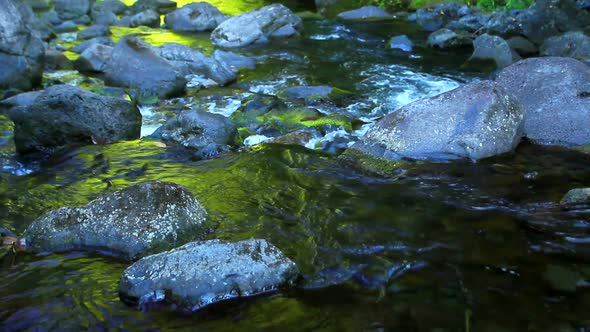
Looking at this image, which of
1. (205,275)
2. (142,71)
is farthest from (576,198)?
(142,71)

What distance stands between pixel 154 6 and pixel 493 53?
14.3m

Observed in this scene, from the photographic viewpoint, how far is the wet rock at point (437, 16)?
17219mm

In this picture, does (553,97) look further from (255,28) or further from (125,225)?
(255,28)

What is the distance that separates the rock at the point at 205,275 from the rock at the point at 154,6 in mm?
18776

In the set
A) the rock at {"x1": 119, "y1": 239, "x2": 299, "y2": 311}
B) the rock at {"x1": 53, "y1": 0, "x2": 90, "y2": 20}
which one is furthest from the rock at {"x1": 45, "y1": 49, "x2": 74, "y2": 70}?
the rock at {"x1": 119, "y1": 239, "x2": 299, "y2": 311}

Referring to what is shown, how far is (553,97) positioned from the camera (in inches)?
314

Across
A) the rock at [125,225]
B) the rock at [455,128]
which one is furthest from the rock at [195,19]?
the rock at [125,225]

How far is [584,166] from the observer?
22.3 feet

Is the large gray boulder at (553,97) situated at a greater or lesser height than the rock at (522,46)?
greater

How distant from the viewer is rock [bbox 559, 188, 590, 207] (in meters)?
5.55

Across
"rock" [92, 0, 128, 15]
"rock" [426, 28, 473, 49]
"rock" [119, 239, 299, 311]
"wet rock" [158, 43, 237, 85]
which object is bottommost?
"rock" [92, 0, 128, 15]

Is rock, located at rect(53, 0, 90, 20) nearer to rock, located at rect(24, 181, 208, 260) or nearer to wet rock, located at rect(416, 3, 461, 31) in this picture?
wet rock, located at rect(416, 3, 461, 31)

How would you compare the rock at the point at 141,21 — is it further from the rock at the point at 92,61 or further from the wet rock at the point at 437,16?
the wet rock at the point at 437,16

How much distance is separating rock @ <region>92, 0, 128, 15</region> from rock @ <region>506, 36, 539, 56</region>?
1414cm
